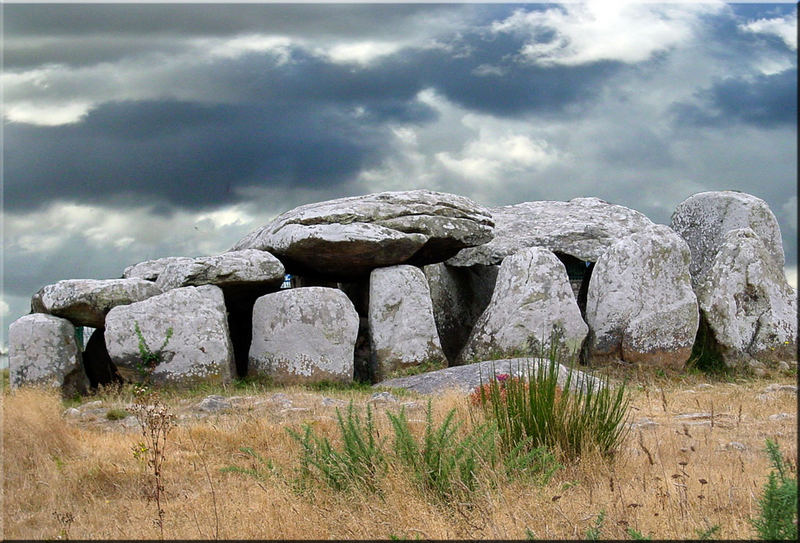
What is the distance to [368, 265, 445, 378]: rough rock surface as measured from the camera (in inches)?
657

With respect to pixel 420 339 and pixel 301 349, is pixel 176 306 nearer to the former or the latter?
pixel 301 349

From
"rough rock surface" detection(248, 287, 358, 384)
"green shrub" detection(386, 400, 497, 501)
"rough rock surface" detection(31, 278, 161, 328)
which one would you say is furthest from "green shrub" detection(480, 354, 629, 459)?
"rough rock surface" detection(31, 278, 161, 328)

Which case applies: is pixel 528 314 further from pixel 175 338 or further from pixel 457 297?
pixel 175 338

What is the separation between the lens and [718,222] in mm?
20484

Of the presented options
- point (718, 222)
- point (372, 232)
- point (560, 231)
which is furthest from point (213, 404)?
point (718, 222)

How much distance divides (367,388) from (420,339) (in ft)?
5.87

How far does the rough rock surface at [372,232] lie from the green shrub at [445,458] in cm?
995

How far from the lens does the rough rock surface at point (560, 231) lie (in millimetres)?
19875

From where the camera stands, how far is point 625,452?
8.52m

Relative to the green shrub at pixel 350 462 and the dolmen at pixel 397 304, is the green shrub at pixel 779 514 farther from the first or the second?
the dolmen at pixel 397 304

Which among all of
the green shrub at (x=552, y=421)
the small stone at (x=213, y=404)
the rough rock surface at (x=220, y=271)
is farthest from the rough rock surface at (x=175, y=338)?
the green shrub at (x=552, y=421)

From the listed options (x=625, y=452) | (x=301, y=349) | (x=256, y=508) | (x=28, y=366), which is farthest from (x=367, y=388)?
(x=256, y=508)

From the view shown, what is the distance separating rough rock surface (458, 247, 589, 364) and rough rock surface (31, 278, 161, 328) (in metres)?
6.07

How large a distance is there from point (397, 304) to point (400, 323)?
39 centimetres
